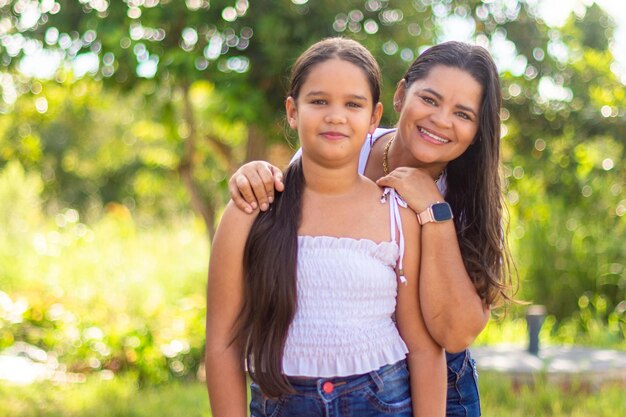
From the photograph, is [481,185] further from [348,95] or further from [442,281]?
[348,95]

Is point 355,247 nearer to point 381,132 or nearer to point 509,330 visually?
point 381,132

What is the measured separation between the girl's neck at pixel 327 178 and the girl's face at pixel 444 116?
346mm

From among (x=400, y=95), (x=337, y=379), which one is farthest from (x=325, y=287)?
(x=400, y=95)

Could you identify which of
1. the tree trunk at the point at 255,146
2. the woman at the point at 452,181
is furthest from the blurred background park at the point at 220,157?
the woman at the point at 452,181

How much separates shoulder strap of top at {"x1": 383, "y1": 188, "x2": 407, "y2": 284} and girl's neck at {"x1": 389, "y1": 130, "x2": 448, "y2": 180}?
0.30 metres

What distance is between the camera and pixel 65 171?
2055 cm

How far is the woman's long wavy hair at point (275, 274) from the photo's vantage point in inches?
82.6

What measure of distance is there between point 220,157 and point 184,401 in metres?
2.33

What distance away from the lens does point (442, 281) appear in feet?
7.42

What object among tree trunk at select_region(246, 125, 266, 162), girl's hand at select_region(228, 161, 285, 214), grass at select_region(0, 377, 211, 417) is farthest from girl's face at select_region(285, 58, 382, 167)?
tree trunk at select_region(246, 125, 266, 162)

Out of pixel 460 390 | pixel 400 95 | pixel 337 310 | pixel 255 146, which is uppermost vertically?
pixel 255 146

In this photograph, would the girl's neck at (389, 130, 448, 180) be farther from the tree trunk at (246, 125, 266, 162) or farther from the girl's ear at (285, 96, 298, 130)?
the tree trunk at (246, 125, 266, 162)

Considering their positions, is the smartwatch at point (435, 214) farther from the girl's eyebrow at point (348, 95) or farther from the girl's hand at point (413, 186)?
the girl's eyebrow at point (348, 95)

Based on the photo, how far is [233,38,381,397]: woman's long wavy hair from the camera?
2.10 meters
